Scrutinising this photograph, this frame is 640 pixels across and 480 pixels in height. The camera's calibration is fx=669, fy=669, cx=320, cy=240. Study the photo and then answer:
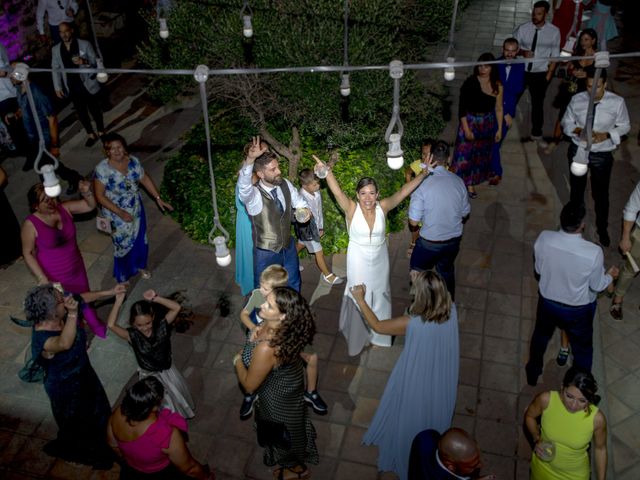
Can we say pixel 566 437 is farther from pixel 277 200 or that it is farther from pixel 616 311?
pixel 277 200

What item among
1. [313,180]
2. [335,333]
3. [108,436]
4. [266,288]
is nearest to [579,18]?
[313,180]

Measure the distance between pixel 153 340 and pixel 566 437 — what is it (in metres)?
2.98

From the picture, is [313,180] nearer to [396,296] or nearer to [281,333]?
[396,296]

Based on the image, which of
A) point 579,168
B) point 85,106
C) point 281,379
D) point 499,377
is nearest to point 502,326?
point 499,377

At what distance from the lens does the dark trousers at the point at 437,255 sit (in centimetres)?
621

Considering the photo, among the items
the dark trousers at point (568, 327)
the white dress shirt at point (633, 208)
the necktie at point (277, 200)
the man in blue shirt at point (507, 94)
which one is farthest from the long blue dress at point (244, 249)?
the man in blue shirt at point (507, 94)

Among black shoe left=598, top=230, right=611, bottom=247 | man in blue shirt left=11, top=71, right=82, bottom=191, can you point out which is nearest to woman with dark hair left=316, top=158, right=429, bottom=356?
black shoe left=598, top=230, right=611, bottom=247

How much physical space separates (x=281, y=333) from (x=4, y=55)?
660 centimetres

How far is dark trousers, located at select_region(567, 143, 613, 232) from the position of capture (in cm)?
721

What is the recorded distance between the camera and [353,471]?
5324 mm

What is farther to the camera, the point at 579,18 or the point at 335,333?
the point at 579,18

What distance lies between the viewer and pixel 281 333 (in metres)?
4.53

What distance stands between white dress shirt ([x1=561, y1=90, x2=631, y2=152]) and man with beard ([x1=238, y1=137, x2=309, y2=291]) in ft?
10.3

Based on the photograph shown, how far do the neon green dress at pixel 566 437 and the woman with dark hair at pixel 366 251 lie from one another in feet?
6.56
